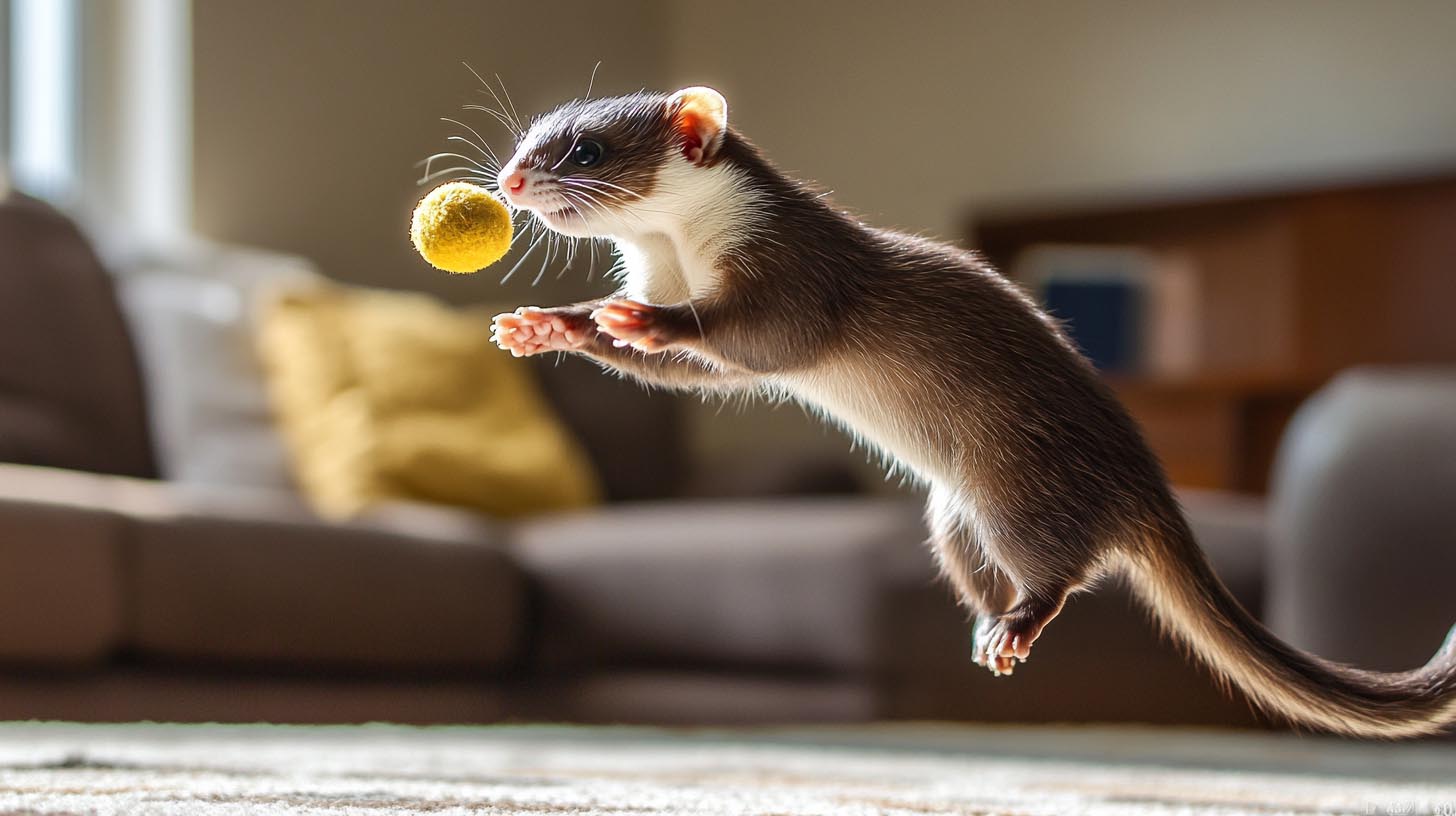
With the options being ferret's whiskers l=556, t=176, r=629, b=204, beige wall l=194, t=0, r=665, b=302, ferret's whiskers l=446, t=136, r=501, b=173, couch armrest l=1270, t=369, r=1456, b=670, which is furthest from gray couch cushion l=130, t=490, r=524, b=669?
ferret's whiskers l=556, t=176, r=629, b=204

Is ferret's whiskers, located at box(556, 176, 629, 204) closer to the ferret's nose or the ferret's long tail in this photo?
the ferret's nose

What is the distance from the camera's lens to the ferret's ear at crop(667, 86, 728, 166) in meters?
0.87

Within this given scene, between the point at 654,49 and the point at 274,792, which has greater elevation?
the point at 654,49

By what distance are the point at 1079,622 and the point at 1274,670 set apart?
1.73 meters

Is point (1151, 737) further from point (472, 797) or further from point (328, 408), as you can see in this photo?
point (472, 797)

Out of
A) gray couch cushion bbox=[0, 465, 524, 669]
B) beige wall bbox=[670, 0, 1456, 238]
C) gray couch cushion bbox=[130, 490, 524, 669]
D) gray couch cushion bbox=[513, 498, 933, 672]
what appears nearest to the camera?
gray couch cushion bbox=[0, 465, 524, 669]

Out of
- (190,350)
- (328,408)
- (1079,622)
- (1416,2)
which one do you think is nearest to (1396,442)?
(1079,622)

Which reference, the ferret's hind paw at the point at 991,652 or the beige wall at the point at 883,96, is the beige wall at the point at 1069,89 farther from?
the ferret's hind paw at the point at 991,652

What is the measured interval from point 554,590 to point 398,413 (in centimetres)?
60

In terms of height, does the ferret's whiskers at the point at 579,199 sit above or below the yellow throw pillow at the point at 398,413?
below

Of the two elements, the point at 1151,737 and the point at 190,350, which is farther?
the point at 190,350

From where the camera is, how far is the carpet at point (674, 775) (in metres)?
0.90

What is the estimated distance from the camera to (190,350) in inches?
122

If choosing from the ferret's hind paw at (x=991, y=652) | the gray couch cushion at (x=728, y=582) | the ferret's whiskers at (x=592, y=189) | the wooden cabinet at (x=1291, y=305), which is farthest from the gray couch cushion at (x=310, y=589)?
the wooden cabinet at (x=1291, y=305)
